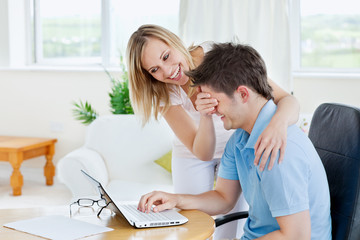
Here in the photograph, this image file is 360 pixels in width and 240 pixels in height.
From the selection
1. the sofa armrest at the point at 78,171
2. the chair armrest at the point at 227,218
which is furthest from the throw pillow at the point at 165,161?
the chair armrest at the point at 227,218

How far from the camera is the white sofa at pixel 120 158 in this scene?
138 inches

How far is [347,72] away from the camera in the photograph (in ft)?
15.2

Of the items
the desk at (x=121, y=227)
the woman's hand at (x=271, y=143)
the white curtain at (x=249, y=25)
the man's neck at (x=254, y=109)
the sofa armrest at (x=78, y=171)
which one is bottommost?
the sofa armrest at (x=78, y=171)

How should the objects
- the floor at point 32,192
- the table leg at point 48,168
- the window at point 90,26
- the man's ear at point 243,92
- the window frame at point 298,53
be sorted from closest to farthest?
the man's ear at point 243,92 < the floor at point 32,192 < the window frame at point 298,53 < the table leg at point 48,168 < the window at point 90,26

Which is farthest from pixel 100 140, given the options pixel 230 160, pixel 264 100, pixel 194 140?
pixel 264 100

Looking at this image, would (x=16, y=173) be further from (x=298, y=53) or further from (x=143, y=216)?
(x=143, y=216)

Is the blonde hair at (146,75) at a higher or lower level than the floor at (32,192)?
higher

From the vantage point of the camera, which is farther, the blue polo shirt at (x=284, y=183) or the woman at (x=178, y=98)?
the woman at (x=178, y=98)

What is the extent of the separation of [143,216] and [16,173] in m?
3.37

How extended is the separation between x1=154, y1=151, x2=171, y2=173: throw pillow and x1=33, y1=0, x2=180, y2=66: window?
1682 millimetres

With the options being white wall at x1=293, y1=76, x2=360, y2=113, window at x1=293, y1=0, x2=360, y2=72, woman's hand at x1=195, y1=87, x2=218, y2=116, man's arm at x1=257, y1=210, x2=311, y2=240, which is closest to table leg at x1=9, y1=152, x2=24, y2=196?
white wall at x1=293, y1=76, x2=360, y2=113

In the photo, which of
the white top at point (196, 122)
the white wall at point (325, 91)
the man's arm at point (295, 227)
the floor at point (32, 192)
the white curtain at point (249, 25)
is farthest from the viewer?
the floor at point (32, 192)

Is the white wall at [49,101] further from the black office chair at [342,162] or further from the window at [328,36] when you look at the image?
the black office chair at [342,162]

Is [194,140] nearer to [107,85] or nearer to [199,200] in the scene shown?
[199,200]
